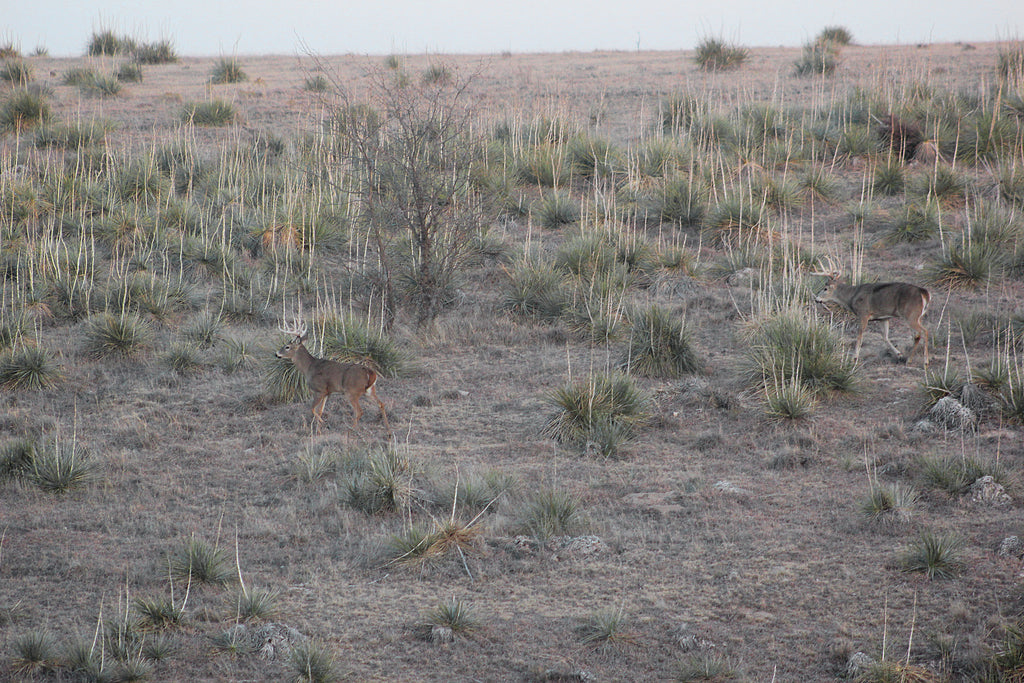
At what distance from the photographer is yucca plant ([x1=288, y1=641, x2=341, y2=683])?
194 inches

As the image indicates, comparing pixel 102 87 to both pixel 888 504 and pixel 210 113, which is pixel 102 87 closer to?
pixel 210 113

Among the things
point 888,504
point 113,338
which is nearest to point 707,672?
point 888,504

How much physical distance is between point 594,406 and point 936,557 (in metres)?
3.41

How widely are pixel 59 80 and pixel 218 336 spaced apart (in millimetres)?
17399

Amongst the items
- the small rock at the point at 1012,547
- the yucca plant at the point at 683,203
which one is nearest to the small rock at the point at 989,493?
the small rock at the point at 1012,547

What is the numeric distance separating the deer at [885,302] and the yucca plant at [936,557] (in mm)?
3607

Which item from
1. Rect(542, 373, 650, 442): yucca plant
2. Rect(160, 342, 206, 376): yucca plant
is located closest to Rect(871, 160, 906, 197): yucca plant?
Rect(542, 373, 650, 442): yucca plant

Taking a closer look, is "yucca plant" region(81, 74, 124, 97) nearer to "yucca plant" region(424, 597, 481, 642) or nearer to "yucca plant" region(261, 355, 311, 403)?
"yucca plant" region(261, 355, 311, 403)

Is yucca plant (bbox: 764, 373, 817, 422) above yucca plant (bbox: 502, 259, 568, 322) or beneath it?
beneath

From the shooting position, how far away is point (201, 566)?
596 cm

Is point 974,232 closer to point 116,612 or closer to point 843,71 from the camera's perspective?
point 116,612

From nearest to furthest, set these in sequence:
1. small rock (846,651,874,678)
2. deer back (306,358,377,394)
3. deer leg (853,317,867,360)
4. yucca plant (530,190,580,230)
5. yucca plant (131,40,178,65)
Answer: small rock (846,651,874,678) → deer back (306,358,377,394) → deer leg (853,317,867,360) → yucca plant (530,190,580,230) → yucca plant (131,40,178,65)

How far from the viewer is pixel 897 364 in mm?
9773

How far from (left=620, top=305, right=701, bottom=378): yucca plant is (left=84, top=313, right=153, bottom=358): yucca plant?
5.80 metres
